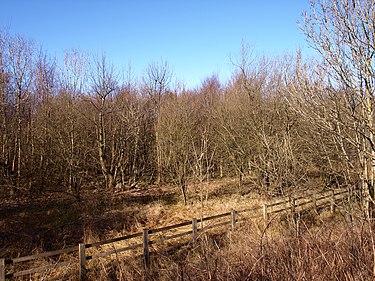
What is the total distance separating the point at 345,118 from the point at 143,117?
1707 cm

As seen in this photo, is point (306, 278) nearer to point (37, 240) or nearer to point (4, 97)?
point (37, 240)

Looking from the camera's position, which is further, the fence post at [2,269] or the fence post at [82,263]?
the fence post at [82,263]

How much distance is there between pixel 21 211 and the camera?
40.4ft

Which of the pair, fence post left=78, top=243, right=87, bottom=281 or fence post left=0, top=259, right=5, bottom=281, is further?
fence post left=78, top=243, right=87, bottom=281

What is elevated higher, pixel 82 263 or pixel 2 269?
pixel 2 269

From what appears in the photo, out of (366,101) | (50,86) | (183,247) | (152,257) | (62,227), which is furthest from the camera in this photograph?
(50,86)

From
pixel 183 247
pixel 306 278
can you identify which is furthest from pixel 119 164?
pixel 306 278

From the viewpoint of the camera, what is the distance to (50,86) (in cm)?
2034

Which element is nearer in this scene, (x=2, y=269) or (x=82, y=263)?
(x=2, y=269)

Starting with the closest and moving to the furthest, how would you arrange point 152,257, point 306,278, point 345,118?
point 306,278 < point 345,118 < point 152,257

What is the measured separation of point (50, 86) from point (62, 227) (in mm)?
13124

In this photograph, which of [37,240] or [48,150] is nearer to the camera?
[37,240]

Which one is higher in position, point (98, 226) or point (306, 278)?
point (306, 278)

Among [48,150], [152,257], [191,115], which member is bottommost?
[152,257]
